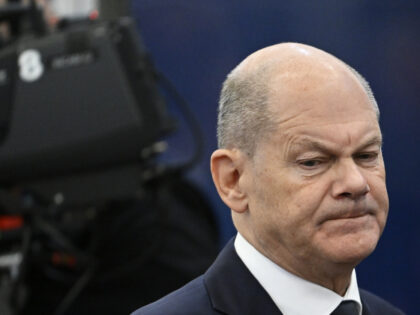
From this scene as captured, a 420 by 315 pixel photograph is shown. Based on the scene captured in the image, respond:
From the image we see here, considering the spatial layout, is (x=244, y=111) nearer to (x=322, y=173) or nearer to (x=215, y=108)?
(x=322, y=173)

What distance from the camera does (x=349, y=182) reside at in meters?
1.35

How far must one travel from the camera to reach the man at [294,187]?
1365 millimetres

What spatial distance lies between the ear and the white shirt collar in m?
0.09

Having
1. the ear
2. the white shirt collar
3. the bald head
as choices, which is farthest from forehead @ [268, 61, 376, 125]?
the white shirt collar

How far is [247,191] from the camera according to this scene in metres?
1.45

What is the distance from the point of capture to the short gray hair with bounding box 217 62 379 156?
1408mm

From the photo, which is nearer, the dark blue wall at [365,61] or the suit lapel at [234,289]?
the suit lapel at [234,289]

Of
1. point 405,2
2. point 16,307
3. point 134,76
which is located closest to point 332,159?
point 134,76

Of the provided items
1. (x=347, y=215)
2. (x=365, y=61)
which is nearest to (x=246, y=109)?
(x=347, y=215)

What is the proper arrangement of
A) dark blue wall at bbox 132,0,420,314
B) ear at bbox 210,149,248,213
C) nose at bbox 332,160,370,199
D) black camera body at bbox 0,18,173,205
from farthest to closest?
1. dark blue wall at bbox 132,0,420,314
2. black camera body at bbox 0,18,173,205
3. ear at bbox 210,149,248,213
4. nose at bbox 332,160,370,199

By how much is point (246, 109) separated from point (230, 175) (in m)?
0.12

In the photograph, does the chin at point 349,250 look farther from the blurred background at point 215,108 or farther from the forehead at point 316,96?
the blurred background at point 215,108

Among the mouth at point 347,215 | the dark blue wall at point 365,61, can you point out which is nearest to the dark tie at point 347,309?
the mouth at point 347,215

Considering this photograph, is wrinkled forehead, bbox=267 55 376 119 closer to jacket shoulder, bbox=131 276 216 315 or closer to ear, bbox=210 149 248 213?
ear, bbox=210 149 248 213
